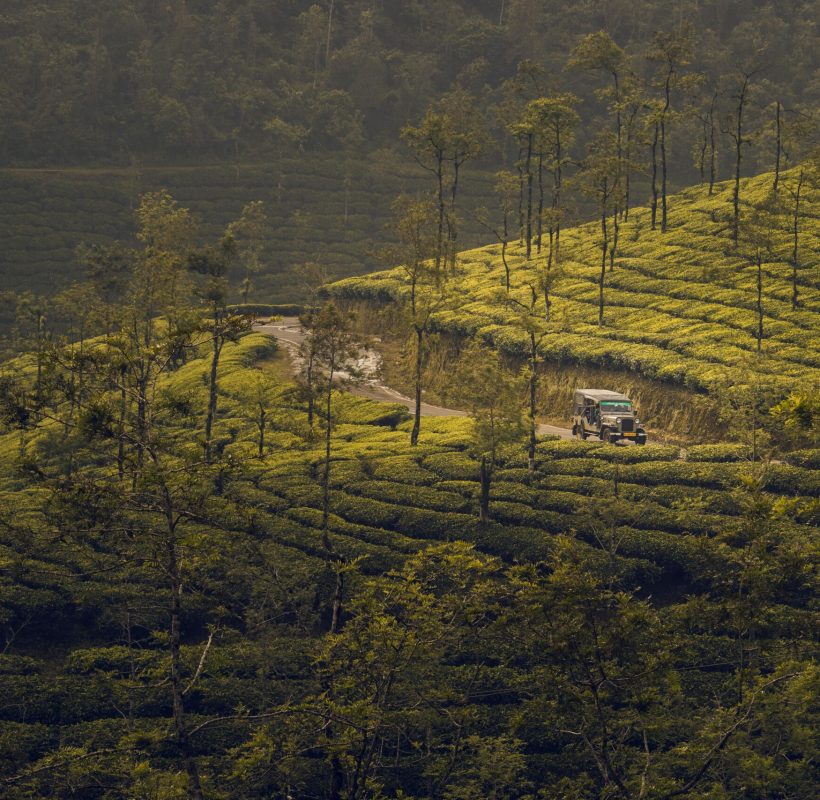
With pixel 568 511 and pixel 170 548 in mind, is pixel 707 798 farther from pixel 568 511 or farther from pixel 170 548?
pixel 568 511

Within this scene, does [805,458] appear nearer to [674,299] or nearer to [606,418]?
[606,418]

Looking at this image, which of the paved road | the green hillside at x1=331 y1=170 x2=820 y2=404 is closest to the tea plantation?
the green hillside at x1=331 y1=170 x2=820 y2=404

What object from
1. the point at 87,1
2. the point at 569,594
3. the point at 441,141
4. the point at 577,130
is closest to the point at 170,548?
the point at 569,594

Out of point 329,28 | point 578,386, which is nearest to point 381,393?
point 578,386

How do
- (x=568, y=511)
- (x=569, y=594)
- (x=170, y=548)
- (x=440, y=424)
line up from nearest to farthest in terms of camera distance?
1. (x=170, y=548)
2. (x=569, y=594)
3. (x=568, y=511)
4. (x=440, y=424)

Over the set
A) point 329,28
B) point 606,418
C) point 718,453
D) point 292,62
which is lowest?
point 718,453

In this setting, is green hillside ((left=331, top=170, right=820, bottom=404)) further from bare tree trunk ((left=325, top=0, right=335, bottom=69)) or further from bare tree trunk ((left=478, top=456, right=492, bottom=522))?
bare tree trunk ((left=325, top=0, right=335, bottom=69))
